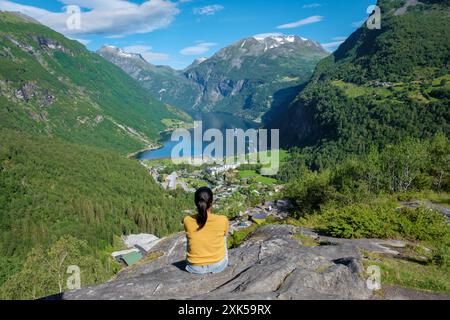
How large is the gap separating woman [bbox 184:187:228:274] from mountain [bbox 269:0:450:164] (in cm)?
11679

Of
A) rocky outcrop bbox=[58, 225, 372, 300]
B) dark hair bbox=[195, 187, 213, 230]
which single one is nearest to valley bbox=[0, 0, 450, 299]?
rocky outcrop bbox=[58, 225, 372, 300]

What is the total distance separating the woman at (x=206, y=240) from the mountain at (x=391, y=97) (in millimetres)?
116789

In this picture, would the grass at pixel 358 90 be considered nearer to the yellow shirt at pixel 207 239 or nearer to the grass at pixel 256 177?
the grass at pixel 256 177

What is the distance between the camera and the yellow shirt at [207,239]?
8.55 metres

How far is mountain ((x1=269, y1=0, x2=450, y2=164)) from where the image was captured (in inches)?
4749

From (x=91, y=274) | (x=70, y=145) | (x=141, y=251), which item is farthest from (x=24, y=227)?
(x=70, y=145)

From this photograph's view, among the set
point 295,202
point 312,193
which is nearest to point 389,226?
point 312,193

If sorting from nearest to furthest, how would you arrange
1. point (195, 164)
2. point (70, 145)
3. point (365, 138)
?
point (365, 138) < point (70, 145) < point (195, 164)

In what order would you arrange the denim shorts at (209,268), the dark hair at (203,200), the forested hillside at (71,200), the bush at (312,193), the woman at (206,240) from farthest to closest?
the forested hillside at (71,200), the bush at (312,193), the denim shorts at (209,268), the woman at (206,240), the dark hair at (203,200)

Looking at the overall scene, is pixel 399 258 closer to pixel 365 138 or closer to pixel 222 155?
pixel 365 138

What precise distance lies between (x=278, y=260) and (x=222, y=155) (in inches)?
7103

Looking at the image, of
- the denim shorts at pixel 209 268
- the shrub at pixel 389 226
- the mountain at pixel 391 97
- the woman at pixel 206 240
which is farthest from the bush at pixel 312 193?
the mountain at pixel 391 97

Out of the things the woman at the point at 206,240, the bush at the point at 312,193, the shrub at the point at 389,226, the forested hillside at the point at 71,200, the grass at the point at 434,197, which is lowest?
the forested hillside at the point at 71,200
